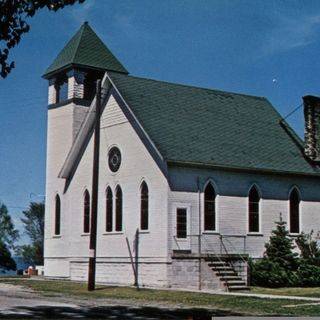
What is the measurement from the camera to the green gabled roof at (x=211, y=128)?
108ft

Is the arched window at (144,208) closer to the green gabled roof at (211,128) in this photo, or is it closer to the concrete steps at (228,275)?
the green gabled roof at (211,128)

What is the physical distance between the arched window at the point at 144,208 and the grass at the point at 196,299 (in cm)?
329

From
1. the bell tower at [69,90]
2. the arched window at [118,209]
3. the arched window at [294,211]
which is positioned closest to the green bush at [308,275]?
the arched window at [294,211]

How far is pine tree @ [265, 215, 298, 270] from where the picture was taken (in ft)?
110

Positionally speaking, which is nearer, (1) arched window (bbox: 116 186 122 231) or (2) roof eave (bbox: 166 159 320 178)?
(2) roof eave (bbox: 166 159 320 178)

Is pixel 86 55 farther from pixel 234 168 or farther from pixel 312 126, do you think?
pixel 312 126

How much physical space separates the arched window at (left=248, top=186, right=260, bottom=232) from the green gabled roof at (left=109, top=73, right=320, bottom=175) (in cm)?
127

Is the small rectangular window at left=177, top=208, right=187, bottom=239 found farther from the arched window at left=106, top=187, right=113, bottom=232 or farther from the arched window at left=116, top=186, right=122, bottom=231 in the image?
the arched window at left=106, top=187, right=113, bottom=232

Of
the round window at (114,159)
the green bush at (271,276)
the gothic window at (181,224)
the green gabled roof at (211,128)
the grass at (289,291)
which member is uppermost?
the green gabled roof at (211,128)

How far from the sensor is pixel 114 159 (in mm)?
35344

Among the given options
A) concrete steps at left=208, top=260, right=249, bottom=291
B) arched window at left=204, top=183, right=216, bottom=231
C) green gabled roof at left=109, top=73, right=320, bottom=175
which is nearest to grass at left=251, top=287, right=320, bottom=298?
concrete steps at left=208, top=260, right=249, bottom=291

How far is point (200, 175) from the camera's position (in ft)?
107

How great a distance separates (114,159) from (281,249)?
8991 mm

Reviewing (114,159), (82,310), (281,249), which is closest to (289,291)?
(281,249)
